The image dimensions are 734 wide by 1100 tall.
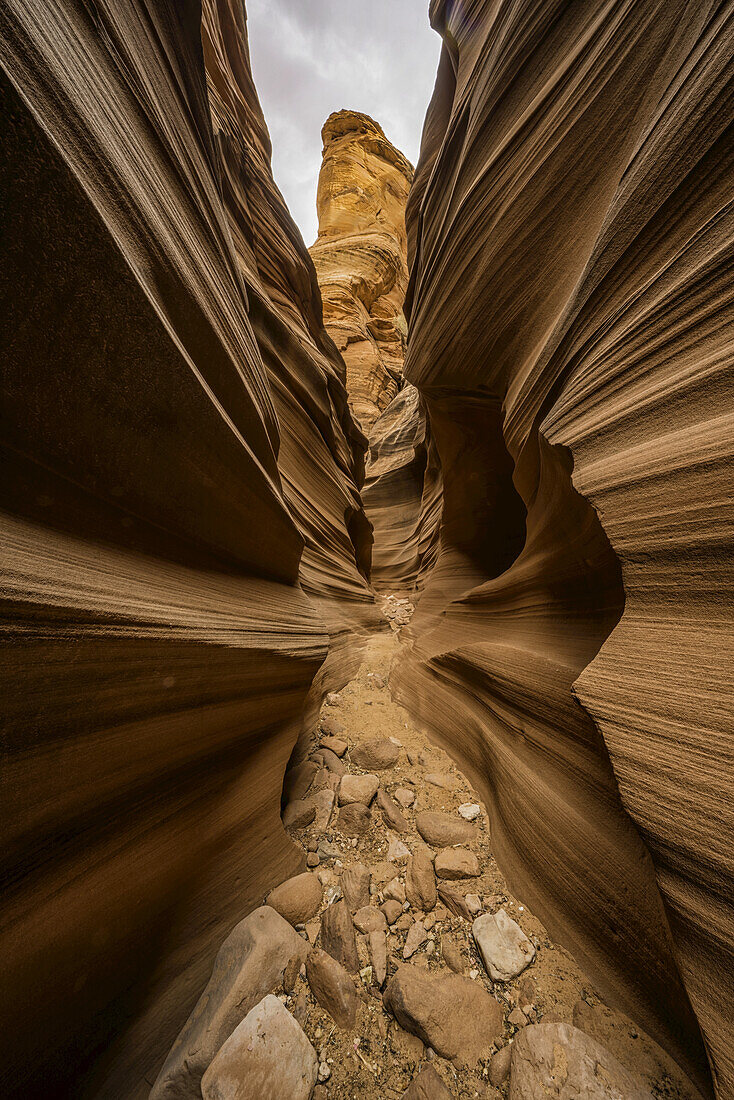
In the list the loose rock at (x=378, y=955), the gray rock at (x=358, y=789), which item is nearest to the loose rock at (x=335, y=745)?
the gray rock at (x=358, y=789)

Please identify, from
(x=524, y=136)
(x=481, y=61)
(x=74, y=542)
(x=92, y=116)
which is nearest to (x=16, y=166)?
(x=92, y=116)

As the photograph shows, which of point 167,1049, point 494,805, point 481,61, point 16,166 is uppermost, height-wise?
→ point 481,61

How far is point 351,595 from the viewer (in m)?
3.45

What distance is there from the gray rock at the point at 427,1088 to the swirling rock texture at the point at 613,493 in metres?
0.41

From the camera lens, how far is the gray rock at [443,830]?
46.1 inches

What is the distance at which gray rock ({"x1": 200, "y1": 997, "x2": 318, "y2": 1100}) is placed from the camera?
2.15ft

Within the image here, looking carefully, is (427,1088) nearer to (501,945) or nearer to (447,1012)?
(447,1012)

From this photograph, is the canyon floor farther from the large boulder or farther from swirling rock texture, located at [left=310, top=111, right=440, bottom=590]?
swirling rock texture, located at [left=310, top=111, right=440, bottom=590]

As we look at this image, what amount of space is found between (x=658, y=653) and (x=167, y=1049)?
4.52ft

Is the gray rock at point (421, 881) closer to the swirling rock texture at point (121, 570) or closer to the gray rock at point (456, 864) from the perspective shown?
the gray rock at point (456, 864)

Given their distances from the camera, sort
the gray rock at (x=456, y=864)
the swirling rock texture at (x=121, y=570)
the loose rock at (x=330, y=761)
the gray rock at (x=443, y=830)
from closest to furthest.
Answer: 1. the swirling rock texture at (x=121, y=570)
2. the gray rock at (x=456, y=864)
3. the gray rock at (x=443, y=830)
4. the loose rock at (x=330, y=761)

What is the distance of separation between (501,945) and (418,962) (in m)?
0.21

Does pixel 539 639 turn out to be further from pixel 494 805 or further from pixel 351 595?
pixel 351 595

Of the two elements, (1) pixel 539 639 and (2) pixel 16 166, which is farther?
(1) pixel 539 639
